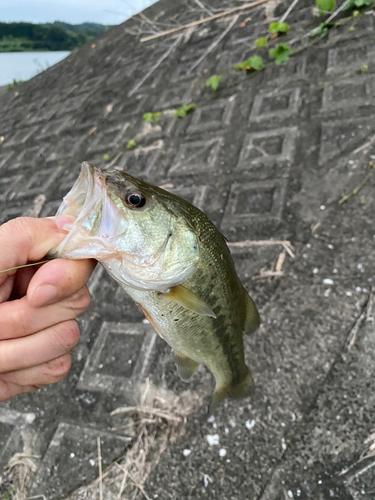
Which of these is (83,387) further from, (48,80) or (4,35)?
(4,35)

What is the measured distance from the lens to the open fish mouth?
1.08 meters

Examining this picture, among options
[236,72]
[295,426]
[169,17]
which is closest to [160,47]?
[169,17]

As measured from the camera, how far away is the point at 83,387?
2.35 meters

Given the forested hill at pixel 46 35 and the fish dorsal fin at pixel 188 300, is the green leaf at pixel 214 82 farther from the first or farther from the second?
the forested hill at pixel 46 35

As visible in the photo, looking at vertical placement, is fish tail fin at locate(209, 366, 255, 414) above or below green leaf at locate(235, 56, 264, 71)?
below

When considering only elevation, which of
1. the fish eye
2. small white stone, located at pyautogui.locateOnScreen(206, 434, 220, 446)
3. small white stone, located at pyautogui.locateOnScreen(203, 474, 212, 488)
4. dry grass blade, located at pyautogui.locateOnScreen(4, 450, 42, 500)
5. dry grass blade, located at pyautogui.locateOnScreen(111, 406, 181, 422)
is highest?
the fish eye

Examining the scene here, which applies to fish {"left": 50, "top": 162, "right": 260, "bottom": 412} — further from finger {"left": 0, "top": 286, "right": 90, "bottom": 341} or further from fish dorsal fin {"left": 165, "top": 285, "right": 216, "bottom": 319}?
finger {"left": 0, "top": 286, "right": 90, "bottom": 341}

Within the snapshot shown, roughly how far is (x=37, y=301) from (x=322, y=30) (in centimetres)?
421

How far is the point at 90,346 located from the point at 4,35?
8170mm

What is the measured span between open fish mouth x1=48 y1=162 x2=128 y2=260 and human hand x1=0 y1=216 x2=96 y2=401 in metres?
0.08

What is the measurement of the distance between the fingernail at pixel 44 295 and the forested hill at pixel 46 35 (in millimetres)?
8732

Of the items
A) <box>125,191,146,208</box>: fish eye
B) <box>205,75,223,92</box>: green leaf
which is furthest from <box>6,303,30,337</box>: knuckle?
<box>205,75,223,92</box>: green leaf

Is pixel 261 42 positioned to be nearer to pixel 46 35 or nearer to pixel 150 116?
pixel 150 116

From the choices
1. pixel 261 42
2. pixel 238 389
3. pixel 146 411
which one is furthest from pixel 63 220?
pixel 261 42
